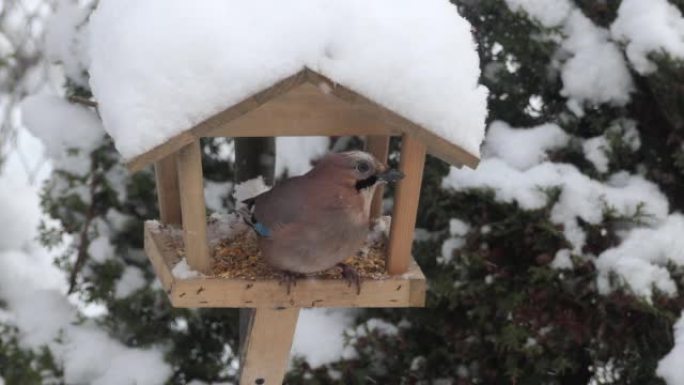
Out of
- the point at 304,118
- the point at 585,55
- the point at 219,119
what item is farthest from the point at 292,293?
the point at 585,55

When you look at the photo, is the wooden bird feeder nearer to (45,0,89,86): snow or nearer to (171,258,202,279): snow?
(171,258,202,279): snow

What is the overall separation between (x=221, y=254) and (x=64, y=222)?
1.13 meters

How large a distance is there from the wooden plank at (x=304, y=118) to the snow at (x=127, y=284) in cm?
139

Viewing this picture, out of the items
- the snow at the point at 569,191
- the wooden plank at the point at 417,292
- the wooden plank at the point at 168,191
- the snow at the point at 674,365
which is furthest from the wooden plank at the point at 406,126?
the snow at the point at 674,365

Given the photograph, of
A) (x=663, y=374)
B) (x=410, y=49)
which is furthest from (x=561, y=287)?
(x=410, y=49)

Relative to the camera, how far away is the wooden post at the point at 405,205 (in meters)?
2.21

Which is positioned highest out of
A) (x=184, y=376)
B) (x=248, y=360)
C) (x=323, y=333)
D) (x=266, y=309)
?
(x=266, y=309)

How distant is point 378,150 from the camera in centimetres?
259

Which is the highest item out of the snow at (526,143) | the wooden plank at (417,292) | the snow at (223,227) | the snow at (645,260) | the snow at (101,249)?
the wooden plank at (417,292)

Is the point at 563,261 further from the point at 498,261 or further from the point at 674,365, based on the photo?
the point at 674,365

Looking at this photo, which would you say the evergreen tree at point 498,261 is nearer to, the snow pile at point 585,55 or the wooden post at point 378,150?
the snow pile at point 585,55

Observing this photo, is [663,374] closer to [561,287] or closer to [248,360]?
[561,287]

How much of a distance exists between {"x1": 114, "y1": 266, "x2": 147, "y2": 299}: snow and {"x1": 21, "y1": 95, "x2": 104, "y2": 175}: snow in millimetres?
360

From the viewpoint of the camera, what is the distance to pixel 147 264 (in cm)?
342
